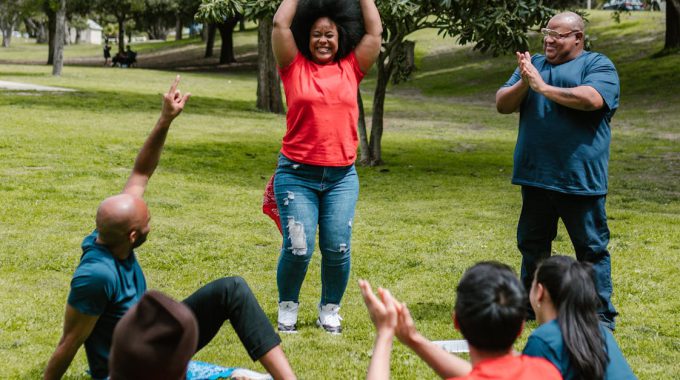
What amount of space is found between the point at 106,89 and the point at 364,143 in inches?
619

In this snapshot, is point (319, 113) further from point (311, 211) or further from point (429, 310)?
point (429, 310)

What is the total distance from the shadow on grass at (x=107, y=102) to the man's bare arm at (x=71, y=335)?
17470mm

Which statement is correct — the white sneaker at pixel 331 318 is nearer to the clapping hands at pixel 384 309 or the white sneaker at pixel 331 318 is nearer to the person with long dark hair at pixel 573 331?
the person with long dark hair at pixel 573 331

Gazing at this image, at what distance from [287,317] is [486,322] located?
3.07 metres

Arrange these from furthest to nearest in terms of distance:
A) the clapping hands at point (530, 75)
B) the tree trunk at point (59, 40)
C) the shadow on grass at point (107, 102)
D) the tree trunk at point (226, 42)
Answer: the tree trunk at point (226, 42), the tree trunk at point (59, 40), the shadow on grass at point (107, 102), the clapping hands at point (530, 75)

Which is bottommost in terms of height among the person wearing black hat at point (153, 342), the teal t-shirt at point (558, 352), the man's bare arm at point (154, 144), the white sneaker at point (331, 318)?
the white sneaker at point (331, 318)

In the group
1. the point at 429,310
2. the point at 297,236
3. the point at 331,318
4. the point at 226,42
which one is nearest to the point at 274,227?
the point at 429,310

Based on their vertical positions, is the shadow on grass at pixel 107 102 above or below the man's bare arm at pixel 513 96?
below

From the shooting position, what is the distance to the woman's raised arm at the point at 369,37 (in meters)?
5.71

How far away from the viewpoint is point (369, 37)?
5715 mm

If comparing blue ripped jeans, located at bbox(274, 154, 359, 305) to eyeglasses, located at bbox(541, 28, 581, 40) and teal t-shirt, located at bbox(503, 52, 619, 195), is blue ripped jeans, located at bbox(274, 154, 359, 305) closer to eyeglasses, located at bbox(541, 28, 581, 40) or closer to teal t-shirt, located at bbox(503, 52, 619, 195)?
teal t-shirt, located at bbox(503, 52, 619, 195)

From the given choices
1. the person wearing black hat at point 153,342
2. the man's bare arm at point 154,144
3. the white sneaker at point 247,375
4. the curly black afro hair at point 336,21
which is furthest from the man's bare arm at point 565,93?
the person wearing black hat at point 153,342

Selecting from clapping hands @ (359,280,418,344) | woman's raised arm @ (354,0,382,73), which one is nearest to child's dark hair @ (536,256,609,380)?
clapping hands @ (359,280,418,344)

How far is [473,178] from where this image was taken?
14594 mm
